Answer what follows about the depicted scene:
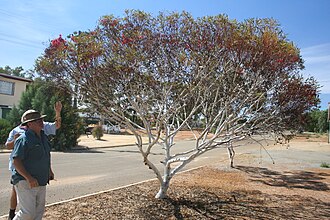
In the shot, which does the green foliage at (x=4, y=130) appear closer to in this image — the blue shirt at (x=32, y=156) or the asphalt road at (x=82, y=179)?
the asphalt road at (x=82, y=179)

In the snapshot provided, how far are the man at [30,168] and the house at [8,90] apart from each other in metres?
22.9

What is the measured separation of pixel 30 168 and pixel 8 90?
24.8 meters

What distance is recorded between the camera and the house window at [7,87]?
82.5ft

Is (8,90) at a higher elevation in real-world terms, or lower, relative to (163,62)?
higher

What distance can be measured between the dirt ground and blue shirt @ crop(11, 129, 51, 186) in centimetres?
164

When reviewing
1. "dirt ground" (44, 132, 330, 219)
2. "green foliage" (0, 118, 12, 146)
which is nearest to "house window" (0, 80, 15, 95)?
"green foliage" (0, 118, 12, 146)

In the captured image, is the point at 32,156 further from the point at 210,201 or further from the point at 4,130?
the point at 4,130

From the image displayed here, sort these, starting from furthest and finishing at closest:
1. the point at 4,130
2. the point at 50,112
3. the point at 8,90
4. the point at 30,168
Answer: the point at 8,90 < the point at 50,112 < the point at 4,130 < the point at 30,168

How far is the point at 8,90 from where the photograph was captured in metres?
25.7

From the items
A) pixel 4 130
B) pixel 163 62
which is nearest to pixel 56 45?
pixel 163 62

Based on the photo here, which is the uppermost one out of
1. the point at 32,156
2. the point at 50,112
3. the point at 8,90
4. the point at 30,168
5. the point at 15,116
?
the point at 8,90

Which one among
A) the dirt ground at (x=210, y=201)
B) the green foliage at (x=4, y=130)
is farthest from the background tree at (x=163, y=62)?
the green foliage at (x=4, y=130)

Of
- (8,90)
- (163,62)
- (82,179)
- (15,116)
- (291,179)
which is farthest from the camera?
(8,90)

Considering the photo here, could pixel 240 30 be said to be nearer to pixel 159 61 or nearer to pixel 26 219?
pixel 159 61
